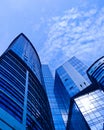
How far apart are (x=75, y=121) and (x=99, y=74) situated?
14.4 meters

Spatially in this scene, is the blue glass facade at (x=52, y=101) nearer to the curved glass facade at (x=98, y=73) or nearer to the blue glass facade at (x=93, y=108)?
the blue glass facade at (x=93, y=108)

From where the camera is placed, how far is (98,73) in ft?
208

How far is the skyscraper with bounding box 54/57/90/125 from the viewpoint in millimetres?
73062

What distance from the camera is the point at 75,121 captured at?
65.6 m

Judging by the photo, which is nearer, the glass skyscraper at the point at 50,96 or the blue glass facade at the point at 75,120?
the glass skyscraper at the point at 50,96

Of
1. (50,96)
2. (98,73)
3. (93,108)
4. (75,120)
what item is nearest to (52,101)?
(50,96)

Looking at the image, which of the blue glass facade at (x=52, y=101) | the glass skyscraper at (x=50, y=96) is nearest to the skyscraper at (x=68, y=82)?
the glass skyscraper at (x=50, y=96)

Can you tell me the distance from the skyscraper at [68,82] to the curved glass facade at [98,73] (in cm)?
549

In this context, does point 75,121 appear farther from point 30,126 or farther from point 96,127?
point 30,126

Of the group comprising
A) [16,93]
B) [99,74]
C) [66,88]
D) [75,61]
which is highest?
[75,61]

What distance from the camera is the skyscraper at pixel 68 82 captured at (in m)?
73.1

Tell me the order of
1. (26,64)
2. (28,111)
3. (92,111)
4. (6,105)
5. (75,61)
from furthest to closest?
(75,61) → (26,64) → (92,111) → (28,111) → (6,105)

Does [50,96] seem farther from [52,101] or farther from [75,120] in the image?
[75,120]

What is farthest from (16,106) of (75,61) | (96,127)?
(75,61)
